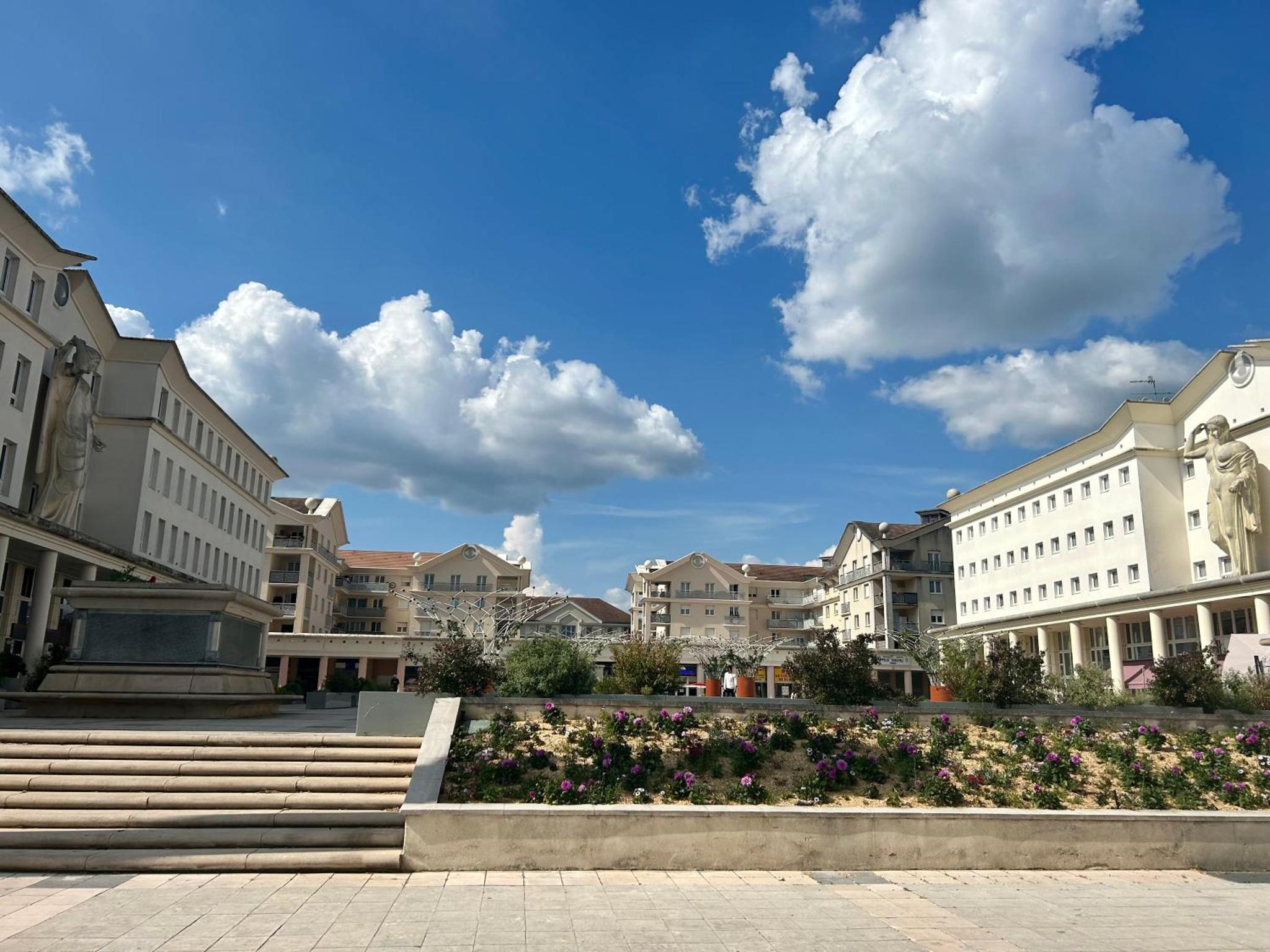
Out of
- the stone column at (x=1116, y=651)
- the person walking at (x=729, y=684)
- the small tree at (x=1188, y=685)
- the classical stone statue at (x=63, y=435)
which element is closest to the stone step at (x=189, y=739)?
the small tree at (x=1188, y=685)

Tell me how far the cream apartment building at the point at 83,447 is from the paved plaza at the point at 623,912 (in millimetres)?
18259

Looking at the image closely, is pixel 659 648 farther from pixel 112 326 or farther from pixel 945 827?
pixel 112 326

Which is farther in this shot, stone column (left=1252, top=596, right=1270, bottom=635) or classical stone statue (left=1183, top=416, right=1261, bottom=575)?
classical stone statue (left=1183, top=416, right=1261, bottom=575)

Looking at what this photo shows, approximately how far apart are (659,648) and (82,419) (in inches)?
1129

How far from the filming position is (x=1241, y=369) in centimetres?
4122

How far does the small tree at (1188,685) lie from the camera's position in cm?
1689

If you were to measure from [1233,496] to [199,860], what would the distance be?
42.6 m

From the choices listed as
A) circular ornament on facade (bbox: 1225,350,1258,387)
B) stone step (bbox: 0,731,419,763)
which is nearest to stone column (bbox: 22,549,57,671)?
stone step (bbox: 0,731,419,763)

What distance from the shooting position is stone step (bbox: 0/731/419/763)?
13625mm

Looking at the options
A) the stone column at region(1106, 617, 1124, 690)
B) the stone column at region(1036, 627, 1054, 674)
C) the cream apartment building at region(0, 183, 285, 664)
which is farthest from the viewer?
the stone column at region(1036, 627, 1054, 674)

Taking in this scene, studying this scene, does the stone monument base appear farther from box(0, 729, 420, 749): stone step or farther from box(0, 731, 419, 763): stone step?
box(0, 731, 419, 763): stone step

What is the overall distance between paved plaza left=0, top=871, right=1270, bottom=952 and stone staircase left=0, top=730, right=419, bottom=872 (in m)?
→ 0.34

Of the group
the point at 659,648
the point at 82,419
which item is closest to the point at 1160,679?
the point at 659,648

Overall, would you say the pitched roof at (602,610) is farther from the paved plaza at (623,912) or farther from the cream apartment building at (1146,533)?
the paved plaza at (623,912)
